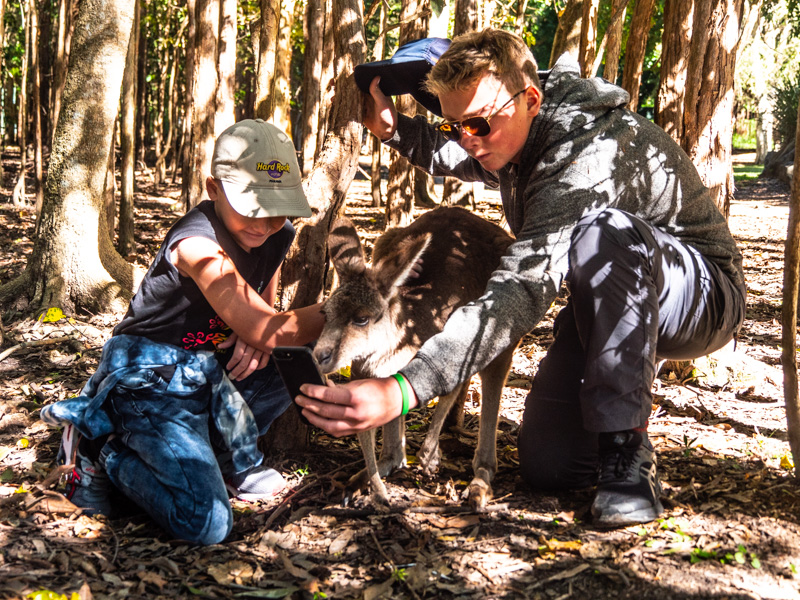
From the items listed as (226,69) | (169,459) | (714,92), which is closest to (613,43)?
(714,92)

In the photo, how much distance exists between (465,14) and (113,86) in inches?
159

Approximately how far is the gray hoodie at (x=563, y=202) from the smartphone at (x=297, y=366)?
364mm

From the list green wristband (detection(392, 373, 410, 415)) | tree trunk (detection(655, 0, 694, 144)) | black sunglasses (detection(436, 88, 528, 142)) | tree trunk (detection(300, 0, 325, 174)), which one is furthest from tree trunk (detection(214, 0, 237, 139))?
green wristband (detection(392, 373, 410, 415))

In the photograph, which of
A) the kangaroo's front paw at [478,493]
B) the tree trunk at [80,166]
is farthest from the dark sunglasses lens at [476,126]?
the tree trunk at [80,166]

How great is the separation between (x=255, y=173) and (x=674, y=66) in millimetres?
3127

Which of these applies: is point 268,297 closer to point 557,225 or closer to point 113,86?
point 557,225

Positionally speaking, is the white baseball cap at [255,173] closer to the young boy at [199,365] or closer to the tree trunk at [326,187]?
the young boy at [199,365]

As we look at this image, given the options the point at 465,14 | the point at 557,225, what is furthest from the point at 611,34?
the point at 557,225

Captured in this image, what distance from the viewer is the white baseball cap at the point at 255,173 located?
3.47 metres

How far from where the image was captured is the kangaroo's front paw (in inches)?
138

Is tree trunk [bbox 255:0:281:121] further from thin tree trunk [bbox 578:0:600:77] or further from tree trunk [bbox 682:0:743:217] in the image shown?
tree trunk [bbox 682:0:743:217]

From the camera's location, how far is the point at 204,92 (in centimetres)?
886

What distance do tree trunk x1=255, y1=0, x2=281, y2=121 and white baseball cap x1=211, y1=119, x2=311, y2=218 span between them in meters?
6.72

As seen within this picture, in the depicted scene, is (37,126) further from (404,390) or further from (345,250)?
(404,390)
